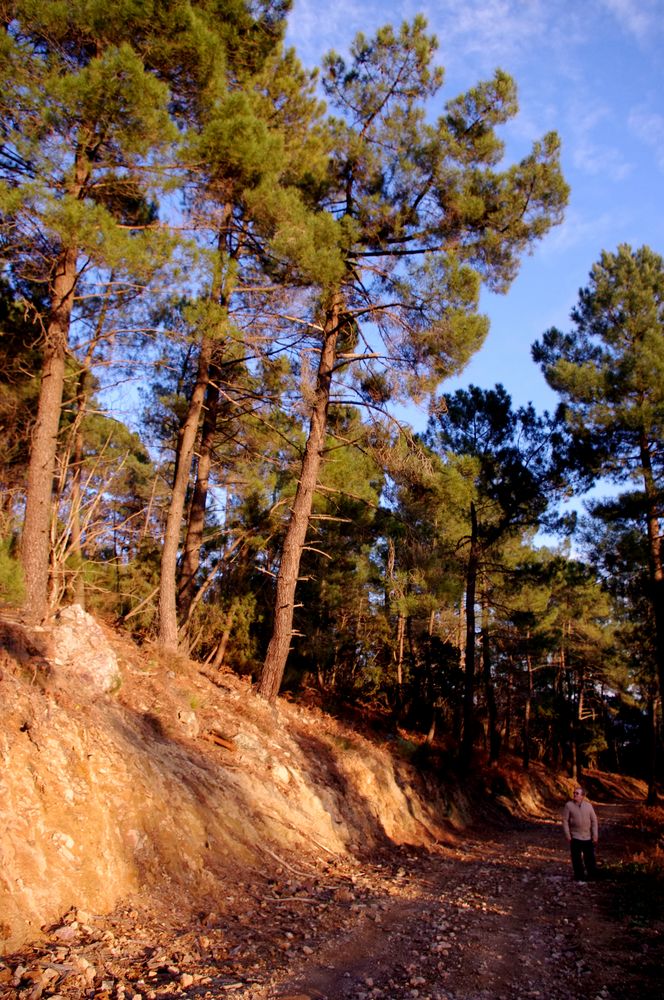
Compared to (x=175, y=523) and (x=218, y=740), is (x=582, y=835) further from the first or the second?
(x=175, y=523)

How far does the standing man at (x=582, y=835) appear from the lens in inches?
347

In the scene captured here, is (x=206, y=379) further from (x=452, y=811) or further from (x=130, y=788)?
(x=452, y=811)

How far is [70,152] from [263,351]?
14.8 feet

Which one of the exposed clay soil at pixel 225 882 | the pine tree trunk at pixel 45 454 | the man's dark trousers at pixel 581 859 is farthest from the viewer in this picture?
the man's dark trousers at pixel 581 859

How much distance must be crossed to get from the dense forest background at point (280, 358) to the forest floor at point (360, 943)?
3.98 m

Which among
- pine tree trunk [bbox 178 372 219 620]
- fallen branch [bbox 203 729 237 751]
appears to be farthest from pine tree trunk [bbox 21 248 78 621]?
pine tree trunk [bbox 178 372 219 620]

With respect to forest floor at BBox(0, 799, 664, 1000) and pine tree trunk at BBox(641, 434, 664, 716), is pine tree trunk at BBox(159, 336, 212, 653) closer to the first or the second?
forest floor at BBox(0, 799, 664, 1000)

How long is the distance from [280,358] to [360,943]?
35.5 feet

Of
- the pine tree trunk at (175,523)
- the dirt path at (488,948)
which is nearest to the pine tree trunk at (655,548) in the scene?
the dirt path at (488,948)

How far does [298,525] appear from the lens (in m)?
12.2

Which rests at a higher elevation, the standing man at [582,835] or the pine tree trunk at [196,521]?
the pine tree trunk at [196,521]

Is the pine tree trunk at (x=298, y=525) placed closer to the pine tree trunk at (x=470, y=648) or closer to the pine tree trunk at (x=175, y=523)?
the pine tree trunk at (x=175, y=523)

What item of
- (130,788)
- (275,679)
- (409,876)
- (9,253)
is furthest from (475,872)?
(9,253)

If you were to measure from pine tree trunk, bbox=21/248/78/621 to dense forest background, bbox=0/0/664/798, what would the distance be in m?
0.03
